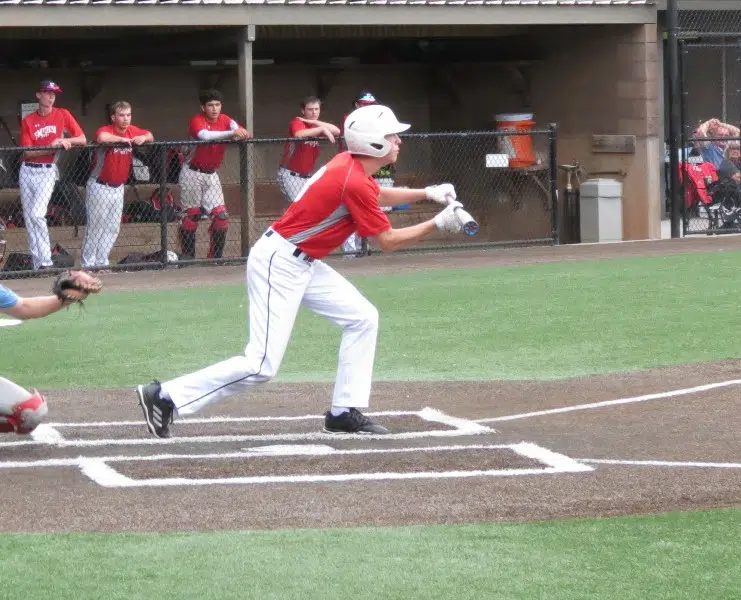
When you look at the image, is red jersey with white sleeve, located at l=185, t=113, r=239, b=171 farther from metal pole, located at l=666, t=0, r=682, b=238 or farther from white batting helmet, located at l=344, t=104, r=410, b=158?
white batting helmet, located at l=344, t=104, r=410, b=158

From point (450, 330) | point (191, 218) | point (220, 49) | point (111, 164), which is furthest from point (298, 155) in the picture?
point (450, 330)

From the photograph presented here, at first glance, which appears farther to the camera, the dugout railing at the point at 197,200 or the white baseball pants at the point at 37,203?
the dugout railing at the point at 197,200

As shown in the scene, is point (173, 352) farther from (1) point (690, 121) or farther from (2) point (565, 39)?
(1) point (690, 121)

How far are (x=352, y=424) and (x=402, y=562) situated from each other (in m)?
2.48

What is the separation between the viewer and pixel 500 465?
6.46 meters

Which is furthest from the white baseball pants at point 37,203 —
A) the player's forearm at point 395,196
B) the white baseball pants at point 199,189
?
the player's forearm at point 395,196

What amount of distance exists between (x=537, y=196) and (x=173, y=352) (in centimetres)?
1092

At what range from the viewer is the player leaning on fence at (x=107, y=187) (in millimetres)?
15422

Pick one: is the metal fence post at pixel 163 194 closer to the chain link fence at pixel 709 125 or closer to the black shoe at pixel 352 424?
the chain link fence at pixel 709 125

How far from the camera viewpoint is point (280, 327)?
23.0 feet

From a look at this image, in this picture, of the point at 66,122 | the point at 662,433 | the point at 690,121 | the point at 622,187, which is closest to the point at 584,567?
the point at 662,433

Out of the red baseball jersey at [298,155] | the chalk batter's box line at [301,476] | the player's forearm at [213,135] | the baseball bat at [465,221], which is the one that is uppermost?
the player's forearm at [213,135]

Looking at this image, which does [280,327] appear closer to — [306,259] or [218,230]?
[306,259]

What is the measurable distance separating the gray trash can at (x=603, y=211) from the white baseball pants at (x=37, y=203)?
23.2 feet
